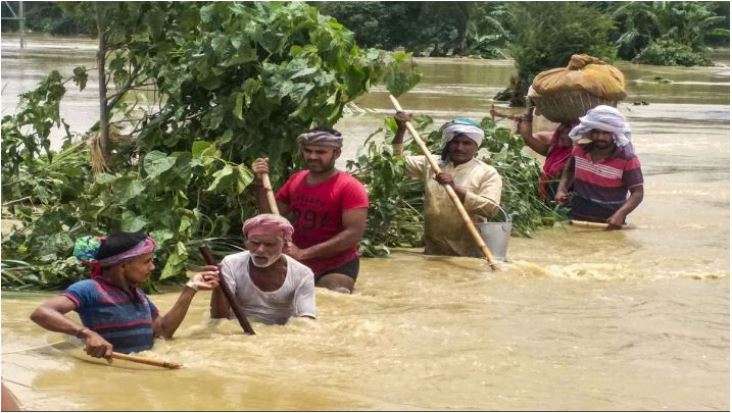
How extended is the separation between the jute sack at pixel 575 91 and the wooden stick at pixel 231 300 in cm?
590

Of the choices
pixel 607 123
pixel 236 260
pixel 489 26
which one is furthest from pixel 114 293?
pixel 489 26

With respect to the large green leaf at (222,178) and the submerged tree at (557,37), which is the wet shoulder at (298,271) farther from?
the submerged tree at (557,37)

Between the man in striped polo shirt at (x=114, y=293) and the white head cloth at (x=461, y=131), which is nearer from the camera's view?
the man in striped polo shirt at (x=114, y=293)

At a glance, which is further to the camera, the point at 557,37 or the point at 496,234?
the point at 557,37

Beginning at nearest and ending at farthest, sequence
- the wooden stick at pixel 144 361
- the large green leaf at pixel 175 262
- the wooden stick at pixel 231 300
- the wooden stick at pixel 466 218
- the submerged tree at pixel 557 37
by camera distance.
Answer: the wooden stick at pixel 144 361
the wooden stick at pixel 231 300
the large green leaf at pixel 175 262
the wooden stick at pixel 466 218
the submerged tree at pixel 557 37

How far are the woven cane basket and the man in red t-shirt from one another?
4.38 m

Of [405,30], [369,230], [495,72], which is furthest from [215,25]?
[405,30]

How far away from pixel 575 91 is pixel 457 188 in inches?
121

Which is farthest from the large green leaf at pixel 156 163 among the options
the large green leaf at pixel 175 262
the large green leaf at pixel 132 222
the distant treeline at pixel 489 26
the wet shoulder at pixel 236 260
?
the distant treeline at pixel 489 26

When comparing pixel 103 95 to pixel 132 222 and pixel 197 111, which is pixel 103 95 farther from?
pixel 132 222

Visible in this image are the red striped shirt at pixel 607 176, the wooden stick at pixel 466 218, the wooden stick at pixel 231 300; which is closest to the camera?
the wooden stick at pixel 231 300

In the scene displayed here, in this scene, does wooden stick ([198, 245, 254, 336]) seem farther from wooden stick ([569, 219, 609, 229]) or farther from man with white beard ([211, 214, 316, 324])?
wooden stick ([569, 219, 609, 229])

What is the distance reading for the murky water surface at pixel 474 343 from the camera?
5773 millimetres

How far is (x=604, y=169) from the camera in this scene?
10.8 m
